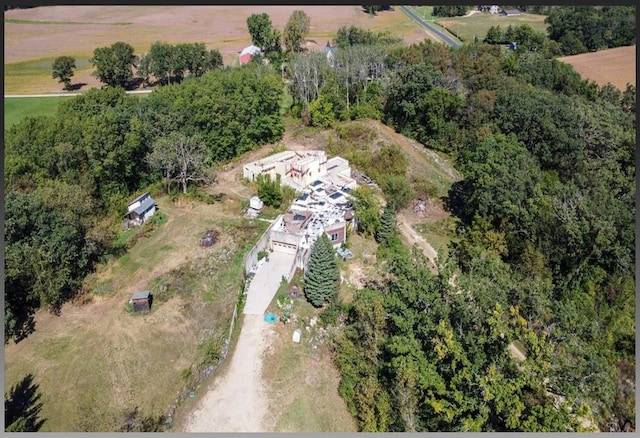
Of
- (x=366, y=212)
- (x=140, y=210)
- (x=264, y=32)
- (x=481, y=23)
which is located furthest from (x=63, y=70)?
(x=481, y=23)

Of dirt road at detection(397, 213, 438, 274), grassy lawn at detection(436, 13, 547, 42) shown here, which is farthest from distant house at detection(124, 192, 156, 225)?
grassy lawn at detection(436, 13, 547, 42)

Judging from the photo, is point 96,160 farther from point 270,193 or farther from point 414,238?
point 414,238

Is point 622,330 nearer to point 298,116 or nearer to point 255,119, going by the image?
point 255,119

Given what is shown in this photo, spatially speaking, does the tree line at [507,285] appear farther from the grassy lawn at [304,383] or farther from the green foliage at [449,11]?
the green foliage at [449,11]

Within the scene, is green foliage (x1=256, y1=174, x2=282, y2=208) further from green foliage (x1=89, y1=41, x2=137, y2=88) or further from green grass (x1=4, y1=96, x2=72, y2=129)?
green foliage (x1=89, y1=41, x2=137, y2=88)

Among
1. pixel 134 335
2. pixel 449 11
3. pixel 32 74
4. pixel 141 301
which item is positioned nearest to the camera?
pixel 134 335

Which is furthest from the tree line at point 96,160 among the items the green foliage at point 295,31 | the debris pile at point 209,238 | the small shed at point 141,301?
the green foliage at point 295,31
